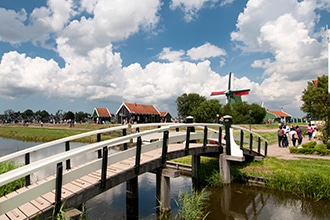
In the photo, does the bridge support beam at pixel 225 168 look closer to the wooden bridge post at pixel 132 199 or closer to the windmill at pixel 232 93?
the wooden bridge post at pixel 132 199

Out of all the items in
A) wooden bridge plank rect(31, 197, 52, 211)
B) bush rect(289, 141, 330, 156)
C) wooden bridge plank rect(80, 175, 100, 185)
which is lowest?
bush rect(289, 141, 330, 156)

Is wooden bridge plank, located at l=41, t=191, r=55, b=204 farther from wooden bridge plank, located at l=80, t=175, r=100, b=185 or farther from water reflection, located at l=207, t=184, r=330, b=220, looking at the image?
water reflection, located at l=207, t=184, r=330, b=220

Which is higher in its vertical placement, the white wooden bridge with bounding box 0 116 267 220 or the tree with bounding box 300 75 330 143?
the tree with bounding box 300 75 330 143

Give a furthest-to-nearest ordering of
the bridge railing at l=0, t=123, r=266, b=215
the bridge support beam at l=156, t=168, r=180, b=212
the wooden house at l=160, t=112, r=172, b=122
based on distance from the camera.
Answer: the wooden house at l=160, t=112, r=172, b=122 < the bridge support beam at l=156, t=168, r=180, b=212 < the bridge railing at l=0, t=123, r=266, b=215

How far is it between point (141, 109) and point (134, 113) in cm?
417

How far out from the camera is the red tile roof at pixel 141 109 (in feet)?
176

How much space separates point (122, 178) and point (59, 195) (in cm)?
Result: 165

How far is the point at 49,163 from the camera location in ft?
13.1

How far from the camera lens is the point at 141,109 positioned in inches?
2248

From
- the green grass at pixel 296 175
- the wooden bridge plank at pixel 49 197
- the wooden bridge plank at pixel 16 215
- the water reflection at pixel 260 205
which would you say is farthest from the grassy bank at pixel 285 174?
the wooden bridge plank at pixel 16 215

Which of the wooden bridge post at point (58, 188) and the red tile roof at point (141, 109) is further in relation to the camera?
the red tile roof at point (141, 109)

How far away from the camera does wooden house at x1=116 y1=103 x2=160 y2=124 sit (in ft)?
174

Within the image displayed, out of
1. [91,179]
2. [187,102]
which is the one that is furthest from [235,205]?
[187,102]

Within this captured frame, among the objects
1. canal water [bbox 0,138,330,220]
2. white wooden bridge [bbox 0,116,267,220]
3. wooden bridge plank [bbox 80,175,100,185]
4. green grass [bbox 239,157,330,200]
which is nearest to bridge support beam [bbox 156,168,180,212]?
white wooden bridge [bbox 0,116,267,220]
